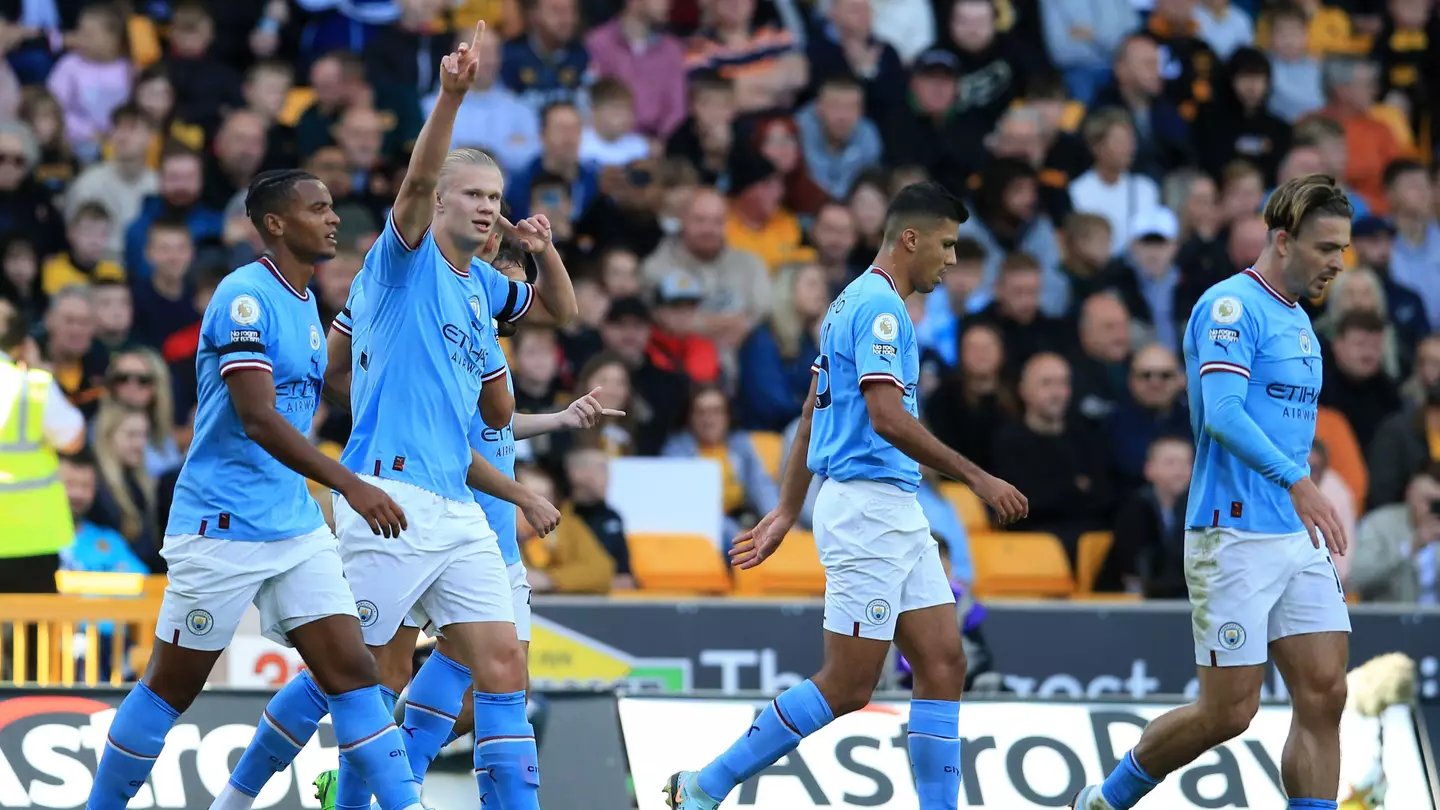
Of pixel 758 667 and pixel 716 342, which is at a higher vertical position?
pixel 716 342

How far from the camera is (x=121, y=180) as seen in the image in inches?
573

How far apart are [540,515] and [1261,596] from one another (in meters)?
2.66

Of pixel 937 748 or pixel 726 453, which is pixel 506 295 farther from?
pixel 726 453

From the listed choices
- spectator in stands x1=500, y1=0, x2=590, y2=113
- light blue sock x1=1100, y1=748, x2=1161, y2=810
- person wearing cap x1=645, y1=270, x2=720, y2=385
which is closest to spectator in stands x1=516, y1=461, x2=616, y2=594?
person wearing cap x1=645, y1=270, x2=720, y2=385

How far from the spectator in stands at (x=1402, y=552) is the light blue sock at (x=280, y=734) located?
7766 millimetres

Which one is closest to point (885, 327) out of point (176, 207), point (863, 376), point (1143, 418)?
point (863, 376)

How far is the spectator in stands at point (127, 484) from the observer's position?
11.9m

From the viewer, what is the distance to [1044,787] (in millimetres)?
9359

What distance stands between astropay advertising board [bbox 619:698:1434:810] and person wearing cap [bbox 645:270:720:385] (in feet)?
A: 15.1

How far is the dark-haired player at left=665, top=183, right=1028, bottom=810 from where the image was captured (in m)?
7.72

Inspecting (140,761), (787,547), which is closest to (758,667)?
(787,547)

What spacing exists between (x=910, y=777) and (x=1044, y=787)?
61cm

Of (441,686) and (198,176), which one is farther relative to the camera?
(198,176)

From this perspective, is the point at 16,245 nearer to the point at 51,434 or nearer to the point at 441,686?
the point at 51,434
